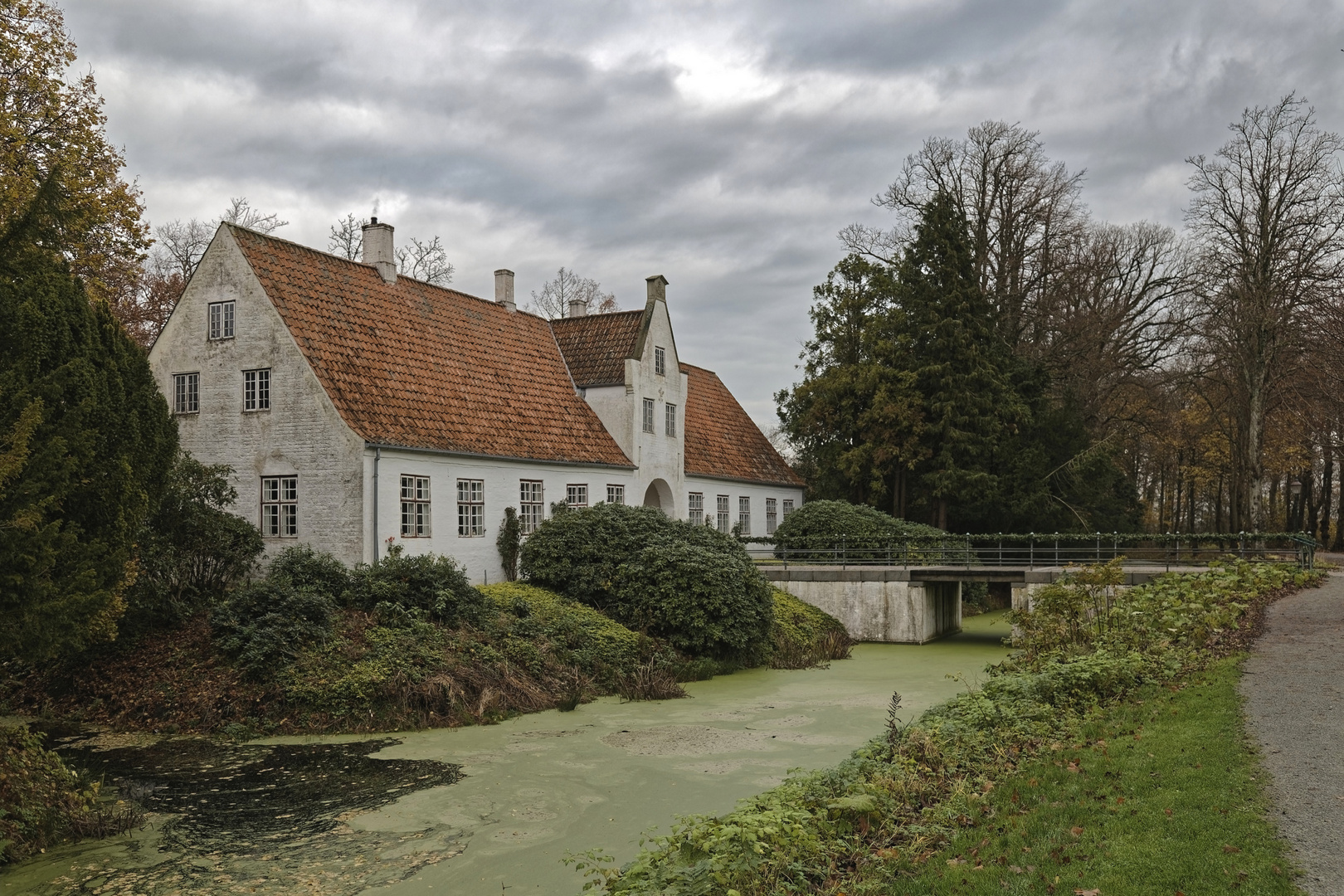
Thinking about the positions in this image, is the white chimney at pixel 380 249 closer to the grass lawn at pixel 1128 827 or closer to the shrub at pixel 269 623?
the shrub at pixel 269 623

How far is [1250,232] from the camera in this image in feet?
113

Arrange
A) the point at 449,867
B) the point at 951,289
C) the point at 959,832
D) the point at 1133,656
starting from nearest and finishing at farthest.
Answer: the point at 959,832 < the point at 449,867 < the point at 1133,656 < the point at 951,289

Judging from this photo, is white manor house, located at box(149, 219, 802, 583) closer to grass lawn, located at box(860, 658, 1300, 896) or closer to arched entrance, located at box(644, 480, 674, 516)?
arched entrance, located at box(644, 480, 674, 516)

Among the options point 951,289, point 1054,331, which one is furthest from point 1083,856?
point 1054,331

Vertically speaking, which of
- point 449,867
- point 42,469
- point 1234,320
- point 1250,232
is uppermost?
point 1250,232

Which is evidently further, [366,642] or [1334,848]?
[366,642]

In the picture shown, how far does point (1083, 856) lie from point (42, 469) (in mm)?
9429

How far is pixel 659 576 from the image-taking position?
839 inches

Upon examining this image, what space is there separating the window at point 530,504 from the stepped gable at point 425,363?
2.69ft

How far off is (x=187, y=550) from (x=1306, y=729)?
17.7 m

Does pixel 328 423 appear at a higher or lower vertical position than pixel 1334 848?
higher

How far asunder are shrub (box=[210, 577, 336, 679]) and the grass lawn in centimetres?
1158

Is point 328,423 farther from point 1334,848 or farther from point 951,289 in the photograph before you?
point 951,289

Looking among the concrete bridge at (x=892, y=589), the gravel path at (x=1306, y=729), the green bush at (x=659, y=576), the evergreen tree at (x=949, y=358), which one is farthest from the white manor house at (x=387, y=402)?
the gravel path at (x=1306, y=729)
